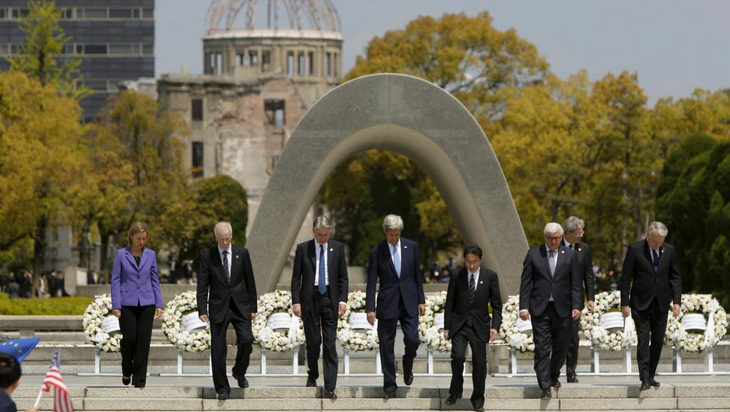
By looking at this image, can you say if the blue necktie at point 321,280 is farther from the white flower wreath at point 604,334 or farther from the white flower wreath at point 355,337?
the white flower wreath at point 604,334

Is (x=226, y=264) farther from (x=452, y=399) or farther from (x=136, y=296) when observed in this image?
(x=452, y=399)

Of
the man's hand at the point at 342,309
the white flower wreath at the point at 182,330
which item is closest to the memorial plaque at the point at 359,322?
the white flower wreath at the point at 182,330

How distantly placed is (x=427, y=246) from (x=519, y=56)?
8.69 meters

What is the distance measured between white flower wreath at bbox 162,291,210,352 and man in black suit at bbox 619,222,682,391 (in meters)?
5.57

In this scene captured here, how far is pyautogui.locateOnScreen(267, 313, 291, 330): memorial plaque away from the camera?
2112 cm

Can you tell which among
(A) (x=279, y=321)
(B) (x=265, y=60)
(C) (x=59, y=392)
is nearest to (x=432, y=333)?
(A) (x=279, y=321)

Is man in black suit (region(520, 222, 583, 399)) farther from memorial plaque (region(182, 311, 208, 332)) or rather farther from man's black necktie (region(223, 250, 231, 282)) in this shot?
memorial plaque (region(182, 311, 208, 332))

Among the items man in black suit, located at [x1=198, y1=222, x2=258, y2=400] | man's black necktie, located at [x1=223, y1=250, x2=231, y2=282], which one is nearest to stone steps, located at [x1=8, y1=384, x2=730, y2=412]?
man in black suit, located at [x1=198, y1=222, x2=258, y2=400]

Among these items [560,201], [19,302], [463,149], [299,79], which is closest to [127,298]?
[463,149]

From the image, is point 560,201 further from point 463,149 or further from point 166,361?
point 166,361

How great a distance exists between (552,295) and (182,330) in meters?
5.64

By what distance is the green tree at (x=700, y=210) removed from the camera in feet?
119

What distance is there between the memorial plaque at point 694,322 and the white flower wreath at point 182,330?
19.6 ft

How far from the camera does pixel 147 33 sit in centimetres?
13662
